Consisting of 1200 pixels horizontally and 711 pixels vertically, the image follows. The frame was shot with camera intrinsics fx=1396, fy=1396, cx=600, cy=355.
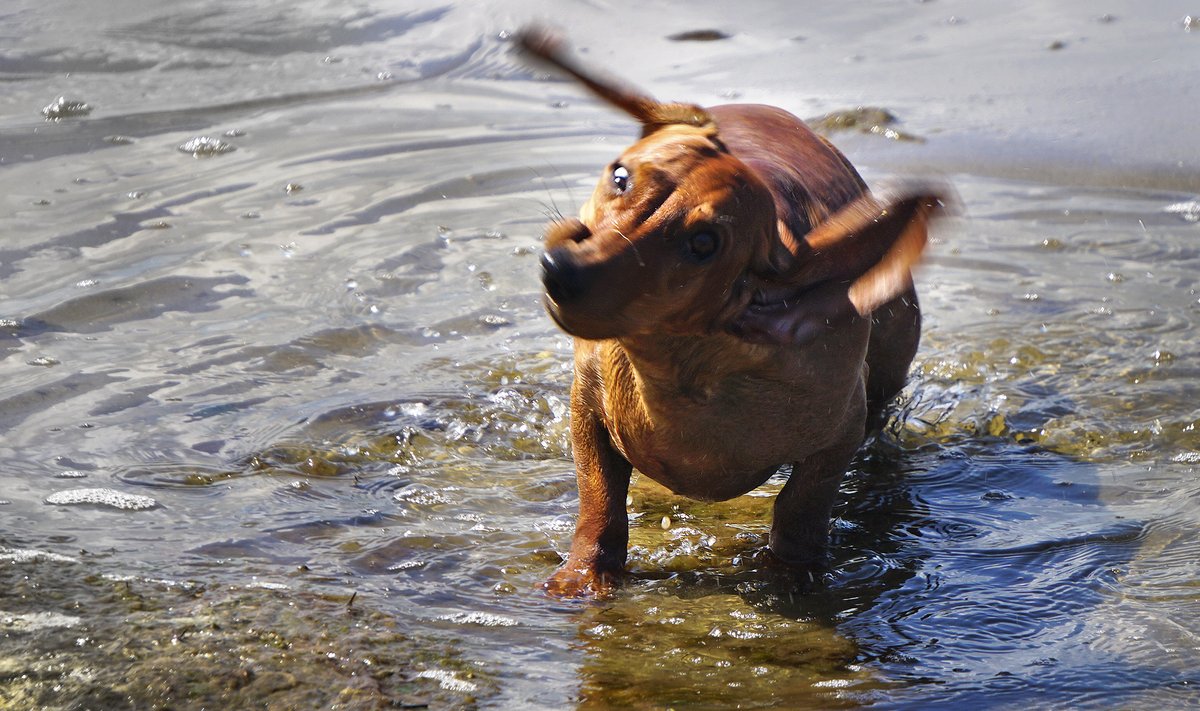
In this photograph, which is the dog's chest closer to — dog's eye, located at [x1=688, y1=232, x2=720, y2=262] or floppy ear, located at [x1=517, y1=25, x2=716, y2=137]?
dog's eye, located at [x1=688, y1=232, x2=720, y2=262]

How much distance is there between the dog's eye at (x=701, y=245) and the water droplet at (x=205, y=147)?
5990 millimetres

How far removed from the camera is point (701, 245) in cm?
327

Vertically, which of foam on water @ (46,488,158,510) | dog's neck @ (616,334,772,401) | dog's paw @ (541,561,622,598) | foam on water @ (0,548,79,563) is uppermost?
dog's neck @ (616,334,772,401)

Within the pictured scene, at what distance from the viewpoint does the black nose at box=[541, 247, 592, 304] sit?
314 cm

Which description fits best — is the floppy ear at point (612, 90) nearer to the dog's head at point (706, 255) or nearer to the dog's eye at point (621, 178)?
the dog's head at point (706, 255)

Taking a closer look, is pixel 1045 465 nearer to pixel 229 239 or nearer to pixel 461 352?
pixel 461 352

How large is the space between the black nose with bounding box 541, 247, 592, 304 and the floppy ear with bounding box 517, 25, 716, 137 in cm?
79

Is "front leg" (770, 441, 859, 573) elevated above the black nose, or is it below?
below

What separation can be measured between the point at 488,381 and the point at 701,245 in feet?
9.30

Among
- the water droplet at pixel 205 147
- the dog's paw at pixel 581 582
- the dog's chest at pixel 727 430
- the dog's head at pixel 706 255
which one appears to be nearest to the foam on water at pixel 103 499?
the dog's paw at pixel 581 582

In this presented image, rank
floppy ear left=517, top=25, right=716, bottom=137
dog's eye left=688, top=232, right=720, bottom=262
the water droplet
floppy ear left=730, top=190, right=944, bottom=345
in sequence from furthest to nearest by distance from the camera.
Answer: the water droplet
floppy ear left=517, top=25, right=716, bottom=137
dog's eye left=688, top=232, right=720, bottom=262
floppy ear left=730, top=190, right=944, bottom=345

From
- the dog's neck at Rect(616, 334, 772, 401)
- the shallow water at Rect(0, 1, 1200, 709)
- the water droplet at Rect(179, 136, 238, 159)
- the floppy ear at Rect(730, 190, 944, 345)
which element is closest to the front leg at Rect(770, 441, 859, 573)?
the shallow water at Rect(0, 1, 1200, 709)

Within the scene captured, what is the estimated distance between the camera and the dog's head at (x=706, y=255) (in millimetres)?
3172

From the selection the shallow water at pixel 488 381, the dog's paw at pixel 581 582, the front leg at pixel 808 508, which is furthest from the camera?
the front leg at pixel 808 508
